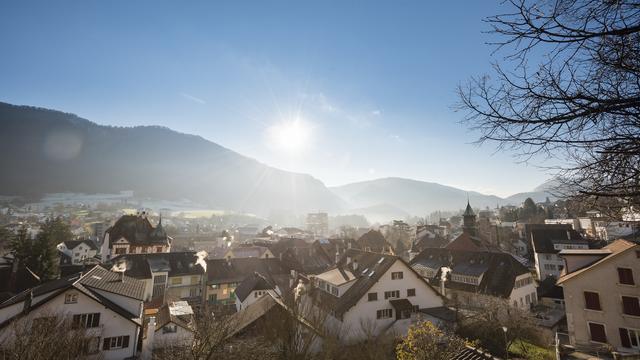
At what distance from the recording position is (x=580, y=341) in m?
22.8

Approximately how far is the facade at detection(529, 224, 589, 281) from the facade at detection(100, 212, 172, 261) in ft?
265

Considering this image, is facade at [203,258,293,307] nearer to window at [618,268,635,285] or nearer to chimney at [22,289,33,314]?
chimney at [22,289,33,314]

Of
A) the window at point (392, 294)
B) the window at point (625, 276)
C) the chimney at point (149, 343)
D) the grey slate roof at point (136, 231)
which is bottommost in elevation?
the chimney at point (149, 343)

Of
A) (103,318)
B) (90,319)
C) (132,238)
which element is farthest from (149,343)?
(132,238)

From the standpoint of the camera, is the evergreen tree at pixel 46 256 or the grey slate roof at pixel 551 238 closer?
the evergreen tree at pixel 46 256

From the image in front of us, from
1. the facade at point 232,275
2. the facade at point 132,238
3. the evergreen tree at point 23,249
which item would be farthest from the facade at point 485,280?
the facade at point 132,238

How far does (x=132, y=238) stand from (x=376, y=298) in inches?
2309

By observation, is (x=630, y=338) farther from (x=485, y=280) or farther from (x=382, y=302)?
(x=382, y=302)

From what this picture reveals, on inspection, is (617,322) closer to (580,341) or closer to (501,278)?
(580,341)

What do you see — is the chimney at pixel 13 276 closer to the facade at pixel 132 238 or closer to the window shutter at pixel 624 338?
the facade at pixel 132 238

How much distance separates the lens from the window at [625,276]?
21.4 metres

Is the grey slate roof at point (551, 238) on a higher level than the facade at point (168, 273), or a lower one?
higher

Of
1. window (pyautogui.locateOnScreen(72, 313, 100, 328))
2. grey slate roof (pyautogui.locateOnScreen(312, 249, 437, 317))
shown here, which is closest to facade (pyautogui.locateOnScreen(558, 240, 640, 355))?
grey slate roof (pyautogui.locateOnScreen(312, 249, 437, 317))

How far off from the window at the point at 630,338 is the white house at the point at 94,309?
3649 centimetres
